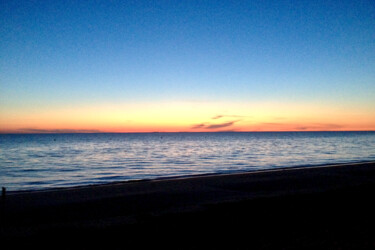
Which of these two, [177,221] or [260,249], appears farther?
[177,221]

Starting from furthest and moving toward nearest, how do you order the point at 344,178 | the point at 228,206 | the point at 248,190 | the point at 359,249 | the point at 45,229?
the point at 344,178, the point at 248,190, the point at 228,206, the point at 45,229, the point at 359,249

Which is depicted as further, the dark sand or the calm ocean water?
the calm ocean water

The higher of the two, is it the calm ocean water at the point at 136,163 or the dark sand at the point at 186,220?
the dark sand at the point at 186,220

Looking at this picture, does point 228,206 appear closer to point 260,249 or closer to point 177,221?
point 177,221

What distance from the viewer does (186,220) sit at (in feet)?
28.8

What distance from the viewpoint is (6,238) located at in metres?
7.64

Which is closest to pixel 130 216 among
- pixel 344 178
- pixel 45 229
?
pixel 45 229

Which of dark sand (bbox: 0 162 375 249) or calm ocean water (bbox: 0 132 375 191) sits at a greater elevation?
dark sand (bbox: 0 162 375 249)

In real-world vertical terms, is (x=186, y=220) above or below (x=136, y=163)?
above

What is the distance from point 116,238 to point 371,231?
6581 millimetres

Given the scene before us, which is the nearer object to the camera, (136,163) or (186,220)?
(186,220)

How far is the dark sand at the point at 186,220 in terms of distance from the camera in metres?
6.96

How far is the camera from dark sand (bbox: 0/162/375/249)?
6965mm

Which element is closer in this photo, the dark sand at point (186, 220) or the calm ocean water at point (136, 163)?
the dark sand at point (186, 220)
